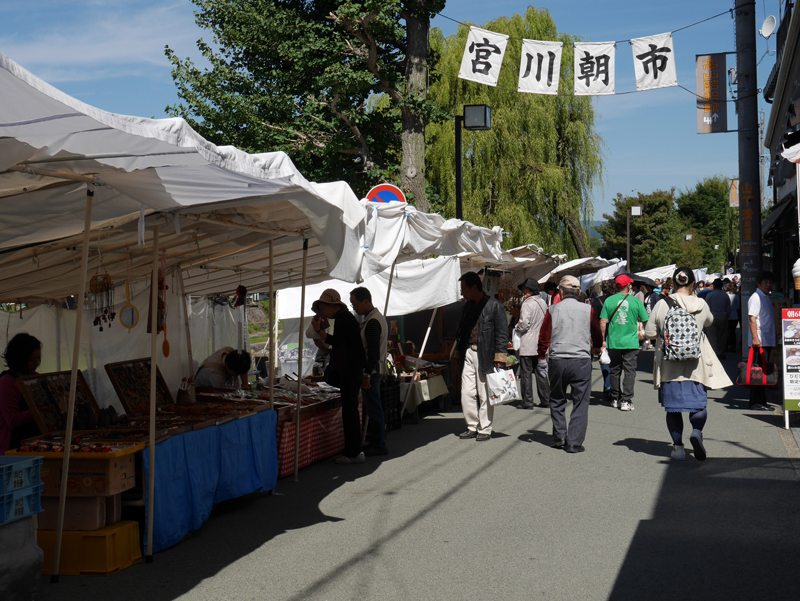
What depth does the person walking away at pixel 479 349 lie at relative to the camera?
8875 mm

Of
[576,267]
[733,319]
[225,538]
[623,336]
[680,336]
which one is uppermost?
[576,267]

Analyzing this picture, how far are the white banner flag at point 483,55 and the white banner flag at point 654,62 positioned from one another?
2327mm

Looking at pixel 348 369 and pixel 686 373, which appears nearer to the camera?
pixel 686 373

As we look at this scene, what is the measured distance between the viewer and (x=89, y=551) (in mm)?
4910

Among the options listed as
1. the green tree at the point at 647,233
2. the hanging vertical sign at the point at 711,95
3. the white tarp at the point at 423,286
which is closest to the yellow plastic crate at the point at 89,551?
the white tarp at the point at 423,286

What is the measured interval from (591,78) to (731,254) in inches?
2396

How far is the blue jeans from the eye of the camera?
8523 mm

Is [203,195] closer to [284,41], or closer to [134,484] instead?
[134,484]

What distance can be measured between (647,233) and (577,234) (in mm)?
34128

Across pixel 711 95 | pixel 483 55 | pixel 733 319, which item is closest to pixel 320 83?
pixel 483 55

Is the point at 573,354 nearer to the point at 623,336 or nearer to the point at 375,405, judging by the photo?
the point at 375,405

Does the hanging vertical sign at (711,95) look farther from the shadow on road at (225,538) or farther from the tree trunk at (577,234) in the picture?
the tree trunk at (577,234)

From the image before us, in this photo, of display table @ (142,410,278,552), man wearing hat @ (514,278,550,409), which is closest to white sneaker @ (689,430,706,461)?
man wearing hat @ (514,278,550,409)

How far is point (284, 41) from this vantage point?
18.9 metres
